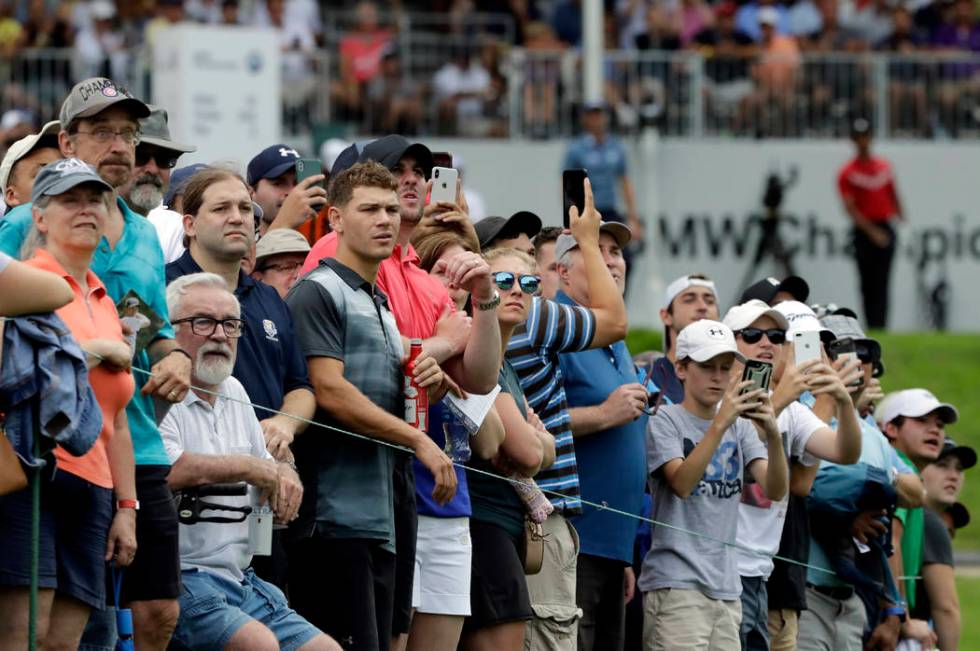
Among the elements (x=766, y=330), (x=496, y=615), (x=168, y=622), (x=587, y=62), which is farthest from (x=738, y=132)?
(x=168, y=622)

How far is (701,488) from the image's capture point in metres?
8.93

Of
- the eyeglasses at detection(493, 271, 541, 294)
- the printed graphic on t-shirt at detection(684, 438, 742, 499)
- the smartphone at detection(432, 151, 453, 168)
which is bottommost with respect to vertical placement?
the printed graphic on t-shirt at detection(684, 438, 742, 499)

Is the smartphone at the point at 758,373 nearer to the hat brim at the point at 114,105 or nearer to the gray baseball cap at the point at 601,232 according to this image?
the gray baseball cap at the point at 601,232

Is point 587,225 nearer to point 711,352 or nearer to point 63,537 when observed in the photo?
point 711,352

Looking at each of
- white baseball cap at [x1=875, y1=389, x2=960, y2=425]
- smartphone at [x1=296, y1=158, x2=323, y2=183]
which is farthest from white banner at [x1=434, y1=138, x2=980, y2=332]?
smartphone at [x1=296, y1=158, x2=323, y2=183]

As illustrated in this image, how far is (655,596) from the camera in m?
8.91

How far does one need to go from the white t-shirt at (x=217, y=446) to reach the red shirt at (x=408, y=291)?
88cm

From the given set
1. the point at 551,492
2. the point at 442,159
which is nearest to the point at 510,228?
the point at 442,159

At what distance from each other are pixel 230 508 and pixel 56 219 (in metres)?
1.15

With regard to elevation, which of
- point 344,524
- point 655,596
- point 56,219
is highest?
point 56,219

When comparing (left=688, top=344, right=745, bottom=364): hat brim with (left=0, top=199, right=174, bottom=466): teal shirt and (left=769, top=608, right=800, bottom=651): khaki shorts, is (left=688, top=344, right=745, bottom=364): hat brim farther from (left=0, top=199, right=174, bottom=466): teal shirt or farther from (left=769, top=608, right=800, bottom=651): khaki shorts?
(left=0, top=199, right=174, bottom=466): teal shirt

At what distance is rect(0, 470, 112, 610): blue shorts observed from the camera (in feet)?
19.9

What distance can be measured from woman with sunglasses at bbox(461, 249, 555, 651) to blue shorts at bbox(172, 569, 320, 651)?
3.78 ft

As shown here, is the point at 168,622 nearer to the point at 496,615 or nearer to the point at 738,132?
the point at 496,615
